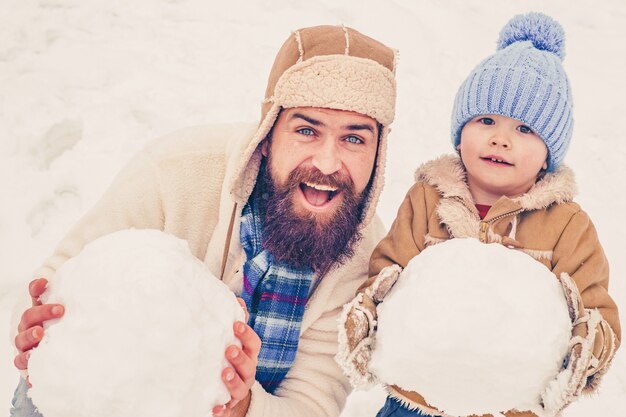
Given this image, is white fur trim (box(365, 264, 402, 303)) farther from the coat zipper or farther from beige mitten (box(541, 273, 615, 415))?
beige mitten (box(541, 273, 615, 415))

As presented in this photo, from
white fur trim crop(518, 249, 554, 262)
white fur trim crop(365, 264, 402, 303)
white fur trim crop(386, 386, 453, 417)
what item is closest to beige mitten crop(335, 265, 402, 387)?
white fur trim crop(365, 264, 402, 303)

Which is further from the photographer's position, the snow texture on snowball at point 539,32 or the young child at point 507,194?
the snow texture on snowball at point 539,32

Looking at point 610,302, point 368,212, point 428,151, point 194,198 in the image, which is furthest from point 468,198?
point 428,151

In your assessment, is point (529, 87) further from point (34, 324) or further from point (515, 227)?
point (34, 324)

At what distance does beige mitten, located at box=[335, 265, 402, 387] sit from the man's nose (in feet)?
1.31

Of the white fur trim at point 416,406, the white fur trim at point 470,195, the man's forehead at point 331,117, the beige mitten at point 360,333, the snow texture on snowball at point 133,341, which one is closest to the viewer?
the snow texture on snowball at point 133,341

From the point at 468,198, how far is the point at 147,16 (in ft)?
10.8

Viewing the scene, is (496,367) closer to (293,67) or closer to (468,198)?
(468,198)

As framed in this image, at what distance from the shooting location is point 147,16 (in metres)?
4.19

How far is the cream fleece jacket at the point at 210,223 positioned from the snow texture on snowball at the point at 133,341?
559 millimetres

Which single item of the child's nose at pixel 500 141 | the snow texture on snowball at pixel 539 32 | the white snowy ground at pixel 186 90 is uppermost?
the snow texture on snowball at pixel 539 32

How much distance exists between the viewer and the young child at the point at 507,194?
5.01 ft

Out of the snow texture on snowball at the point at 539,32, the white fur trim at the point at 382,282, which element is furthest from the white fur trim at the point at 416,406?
the snow texture on snowball at the point at 539,32

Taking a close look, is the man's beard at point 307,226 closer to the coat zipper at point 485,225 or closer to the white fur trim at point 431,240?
the white fur trim at point 431,240
